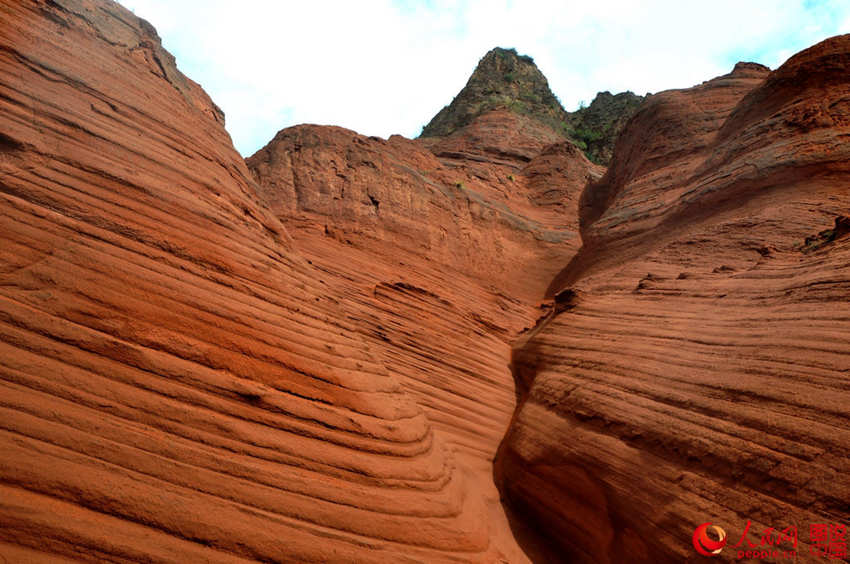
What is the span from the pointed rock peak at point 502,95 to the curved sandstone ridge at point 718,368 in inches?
755

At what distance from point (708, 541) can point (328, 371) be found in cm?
261

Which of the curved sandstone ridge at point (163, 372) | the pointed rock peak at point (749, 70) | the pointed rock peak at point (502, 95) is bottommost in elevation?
the curved sandstone ridge at point (163, 372)

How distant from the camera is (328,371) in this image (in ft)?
10.3

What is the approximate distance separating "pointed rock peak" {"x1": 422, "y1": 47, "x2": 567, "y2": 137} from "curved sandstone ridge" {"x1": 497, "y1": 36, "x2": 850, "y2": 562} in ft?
62.9

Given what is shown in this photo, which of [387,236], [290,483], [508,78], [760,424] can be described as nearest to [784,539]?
[760,424]

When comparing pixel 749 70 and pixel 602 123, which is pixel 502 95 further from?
pixel 749 70

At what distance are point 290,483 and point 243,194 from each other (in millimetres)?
3415

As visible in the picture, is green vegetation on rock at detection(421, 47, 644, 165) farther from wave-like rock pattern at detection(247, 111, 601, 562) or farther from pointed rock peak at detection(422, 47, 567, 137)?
wave-like rock pattern at detection(247, 111, 601, 562)

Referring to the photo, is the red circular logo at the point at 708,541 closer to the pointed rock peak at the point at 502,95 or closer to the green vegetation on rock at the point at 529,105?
the pointed rock peak at the point at 502,95

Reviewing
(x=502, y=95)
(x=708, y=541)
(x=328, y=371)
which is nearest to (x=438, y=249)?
(x=328, y=371)

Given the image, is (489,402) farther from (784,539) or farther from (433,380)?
(784,539)

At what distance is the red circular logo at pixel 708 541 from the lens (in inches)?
99.0

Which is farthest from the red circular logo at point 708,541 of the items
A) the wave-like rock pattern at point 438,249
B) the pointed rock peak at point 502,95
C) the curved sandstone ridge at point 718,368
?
the pointed rock peak at point 502,95

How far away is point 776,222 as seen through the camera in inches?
226
